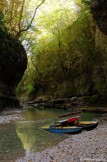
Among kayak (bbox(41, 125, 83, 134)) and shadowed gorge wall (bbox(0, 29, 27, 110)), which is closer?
kayak (bbox(41, 125, 83, 134))

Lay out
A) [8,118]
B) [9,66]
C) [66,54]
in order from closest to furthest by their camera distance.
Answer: [8,118]
[9,66]
[66,54]

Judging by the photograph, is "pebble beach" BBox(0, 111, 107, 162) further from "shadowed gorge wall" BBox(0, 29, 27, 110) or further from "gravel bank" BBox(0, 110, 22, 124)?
"shadowed gorge wall" BBox(0, 29, 27, 110)

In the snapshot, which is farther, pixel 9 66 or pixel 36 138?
pixel 9 66

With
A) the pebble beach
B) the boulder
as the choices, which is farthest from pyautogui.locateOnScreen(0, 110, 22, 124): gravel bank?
the boulder

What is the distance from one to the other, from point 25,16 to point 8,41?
6698mm

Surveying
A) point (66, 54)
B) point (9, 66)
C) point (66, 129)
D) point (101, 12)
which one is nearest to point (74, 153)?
point (66, 129)

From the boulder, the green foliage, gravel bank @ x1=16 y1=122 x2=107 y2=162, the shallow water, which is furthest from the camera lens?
the green foliage

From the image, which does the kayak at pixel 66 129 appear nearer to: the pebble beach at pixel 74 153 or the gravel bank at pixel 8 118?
the pebble beach at pixel 74 153

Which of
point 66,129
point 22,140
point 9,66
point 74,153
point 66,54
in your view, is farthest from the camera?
point 66,54

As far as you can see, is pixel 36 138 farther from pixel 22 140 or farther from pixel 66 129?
pixel 66 129

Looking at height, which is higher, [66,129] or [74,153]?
[66,129]

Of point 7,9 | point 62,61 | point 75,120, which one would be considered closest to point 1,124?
point 75,120

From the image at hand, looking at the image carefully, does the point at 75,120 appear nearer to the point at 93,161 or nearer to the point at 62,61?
the point at 93,161

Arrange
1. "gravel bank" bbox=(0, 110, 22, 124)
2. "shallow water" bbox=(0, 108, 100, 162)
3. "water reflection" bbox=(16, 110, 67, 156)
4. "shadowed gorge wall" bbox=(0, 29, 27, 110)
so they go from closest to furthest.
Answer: "shallow water" bbox=(0, 108, 100, 162) < "water reflection" bbox=(16, 110, 67, 156) < "gravel bank" bbox=(0, 110, 22, 124) < "shadowed gorge wall" bbox=(0, 29, 27, 110)
